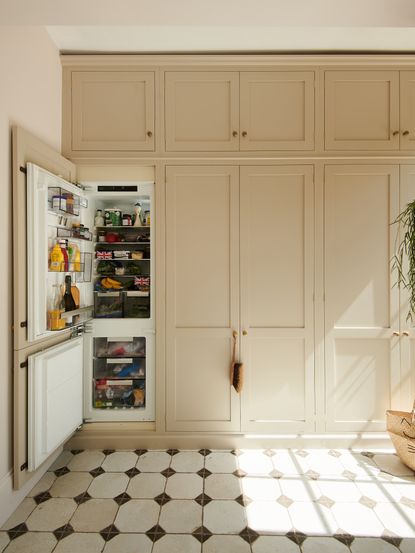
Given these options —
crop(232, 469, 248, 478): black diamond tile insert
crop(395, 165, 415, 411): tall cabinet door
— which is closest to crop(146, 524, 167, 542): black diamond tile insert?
crop(232, 469, 248, 478): black diamond tile insert

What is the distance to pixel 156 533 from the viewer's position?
1.69m

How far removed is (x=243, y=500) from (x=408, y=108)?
9.07ft

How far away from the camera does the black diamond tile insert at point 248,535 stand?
5.43ft

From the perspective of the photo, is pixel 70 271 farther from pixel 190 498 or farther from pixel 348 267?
pixel 348 267

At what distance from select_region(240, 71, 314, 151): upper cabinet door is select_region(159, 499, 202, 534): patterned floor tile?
2248 mm

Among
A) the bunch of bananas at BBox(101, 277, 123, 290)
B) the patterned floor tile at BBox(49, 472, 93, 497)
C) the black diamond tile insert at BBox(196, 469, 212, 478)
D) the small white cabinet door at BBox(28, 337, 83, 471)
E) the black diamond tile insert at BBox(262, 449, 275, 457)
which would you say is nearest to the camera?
the small white cabinet door at BBox(28, 337, 83, 471)

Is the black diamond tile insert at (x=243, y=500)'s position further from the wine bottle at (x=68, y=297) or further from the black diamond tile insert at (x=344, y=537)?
the wine bottle at (x=68, y=297)

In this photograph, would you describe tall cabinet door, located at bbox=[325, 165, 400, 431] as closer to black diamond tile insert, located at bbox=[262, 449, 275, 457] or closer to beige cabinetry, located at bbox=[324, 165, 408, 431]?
beige cabinetry, located at bbox=[324, 165, 408, 431]

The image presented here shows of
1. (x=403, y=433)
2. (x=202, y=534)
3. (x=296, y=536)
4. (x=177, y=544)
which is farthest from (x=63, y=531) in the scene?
(x=403, y=433)

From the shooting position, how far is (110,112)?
243 centimetres

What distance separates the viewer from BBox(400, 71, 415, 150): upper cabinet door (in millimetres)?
2416

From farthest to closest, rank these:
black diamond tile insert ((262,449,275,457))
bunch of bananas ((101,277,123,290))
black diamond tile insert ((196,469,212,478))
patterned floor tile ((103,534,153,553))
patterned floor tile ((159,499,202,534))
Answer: bunch of bananas ((101,277,123,290)) < black diamond tile insert ((262,449,275,457)) < black diamond tile insert ((196,469,212,478)) < patterned floor tile ((159,499,202,534)) < patterned floor tile ((103,534,153,553))

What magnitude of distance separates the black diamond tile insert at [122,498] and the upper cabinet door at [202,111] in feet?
7.21

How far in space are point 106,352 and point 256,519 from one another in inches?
58.2
